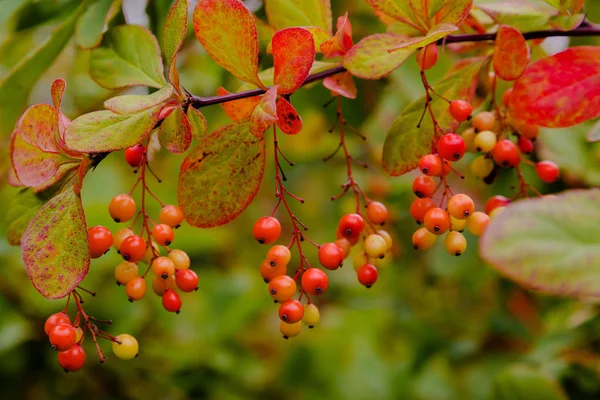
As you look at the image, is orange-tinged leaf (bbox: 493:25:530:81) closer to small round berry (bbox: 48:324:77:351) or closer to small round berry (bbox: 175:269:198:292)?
small round berry (bbox: 175:269:198:292)

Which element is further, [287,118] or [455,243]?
[455,243]

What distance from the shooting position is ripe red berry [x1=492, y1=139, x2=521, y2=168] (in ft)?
2.37

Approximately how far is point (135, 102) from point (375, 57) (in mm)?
243

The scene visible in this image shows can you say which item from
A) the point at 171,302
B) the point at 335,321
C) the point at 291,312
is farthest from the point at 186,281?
the point at 335,321

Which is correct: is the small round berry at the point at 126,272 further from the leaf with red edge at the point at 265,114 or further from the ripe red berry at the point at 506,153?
the ripe red berry at the point at 506,153

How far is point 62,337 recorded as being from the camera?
25.1 inches

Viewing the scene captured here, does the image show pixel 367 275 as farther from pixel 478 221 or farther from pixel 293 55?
pixel 293 55

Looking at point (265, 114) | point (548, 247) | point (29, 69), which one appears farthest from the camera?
point (29, 69)

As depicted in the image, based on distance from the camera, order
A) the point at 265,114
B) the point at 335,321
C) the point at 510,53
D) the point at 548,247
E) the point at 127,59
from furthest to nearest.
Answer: the point at 335,321
the point at 127,59
the point at 510,53
the point at 265,114
the point at 548,247

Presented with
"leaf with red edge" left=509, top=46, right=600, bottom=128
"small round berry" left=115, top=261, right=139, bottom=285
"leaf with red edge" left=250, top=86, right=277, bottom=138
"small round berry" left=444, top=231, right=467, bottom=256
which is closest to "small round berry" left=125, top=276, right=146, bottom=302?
"small round berry" left=115, top=261, right=139, bottom=285

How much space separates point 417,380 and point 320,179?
2.63 ft

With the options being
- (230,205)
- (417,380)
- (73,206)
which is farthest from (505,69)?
(417,380)

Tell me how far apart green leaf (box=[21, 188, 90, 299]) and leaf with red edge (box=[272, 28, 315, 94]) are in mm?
240

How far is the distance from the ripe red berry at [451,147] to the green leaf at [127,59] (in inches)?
12.9
